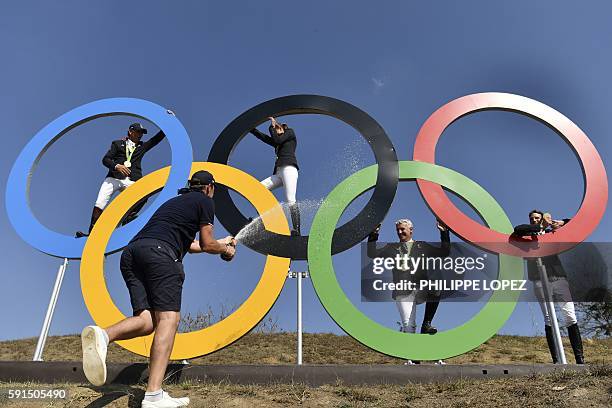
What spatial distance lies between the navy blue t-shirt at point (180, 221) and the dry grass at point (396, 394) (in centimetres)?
141

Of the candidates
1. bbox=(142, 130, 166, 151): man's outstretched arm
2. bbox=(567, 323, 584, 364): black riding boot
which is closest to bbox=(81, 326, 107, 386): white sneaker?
bbox=(142, 130, 166, 151): man's outstretched arm

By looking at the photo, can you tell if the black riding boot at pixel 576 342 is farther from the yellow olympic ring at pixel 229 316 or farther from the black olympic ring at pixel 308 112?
the yellow olympic ring at pixel 229 316

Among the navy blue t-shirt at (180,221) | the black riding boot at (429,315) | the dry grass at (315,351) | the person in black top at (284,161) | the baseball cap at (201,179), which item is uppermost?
the person in black top at (284,161)

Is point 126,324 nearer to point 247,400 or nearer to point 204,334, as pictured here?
point 247,400

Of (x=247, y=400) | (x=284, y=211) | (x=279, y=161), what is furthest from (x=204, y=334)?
(x=279, y=161)

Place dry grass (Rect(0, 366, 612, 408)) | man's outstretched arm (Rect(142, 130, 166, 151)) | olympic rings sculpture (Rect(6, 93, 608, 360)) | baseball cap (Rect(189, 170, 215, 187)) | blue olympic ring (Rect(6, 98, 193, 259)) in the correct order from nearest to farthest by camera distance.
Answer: dry grass (Rect(0, 366, 612, 408)) → baseball cap (Rect(189, 170, 215, 187)) → olympic rings sculpture (Rect(6, 93, 608, 360)) → blue olympic ring (Rect(6, 98, 193, 259)) → man's outstretched arm (Rect(142, 130, 166, 151))

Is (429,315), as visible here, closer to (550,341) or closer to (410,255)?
(410,255)

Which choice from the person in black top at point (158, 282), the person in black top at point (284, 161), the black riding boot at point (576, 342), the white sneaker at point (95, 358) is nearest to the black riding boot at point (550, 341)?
the black riding boot at point (576, 342)

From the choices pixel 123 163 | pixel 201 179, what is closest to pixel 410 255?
pixel 201 179

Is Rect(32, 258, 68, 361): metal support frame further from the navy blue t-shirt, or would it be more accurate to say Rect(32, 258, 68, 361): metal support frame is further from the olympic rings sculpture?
the navy blue t-shirt

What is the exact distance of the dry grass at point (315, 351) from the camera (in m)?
9.21

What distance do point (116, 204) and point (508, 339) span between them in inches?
327

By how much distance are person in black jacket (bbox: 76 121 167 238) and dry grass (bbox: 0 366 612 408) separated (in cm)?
331

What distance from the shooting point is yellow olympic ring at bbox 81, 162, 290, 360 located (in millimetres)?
6078
